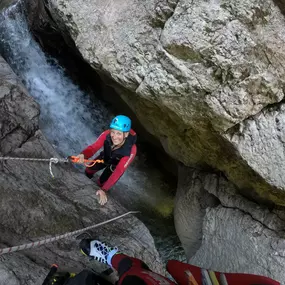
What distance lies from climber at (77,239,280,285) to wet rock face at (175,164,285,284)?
213cm

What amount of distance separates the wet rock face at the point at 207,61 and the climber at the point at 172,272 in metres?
1.52

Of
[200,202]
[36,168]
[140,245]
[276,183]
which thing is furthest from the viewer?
[200,202]

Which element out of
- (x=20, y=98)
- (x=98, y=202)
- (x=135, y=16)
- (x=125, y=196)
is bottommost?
(x=125, y=196)

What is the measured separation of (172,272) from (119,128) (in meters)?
1.84

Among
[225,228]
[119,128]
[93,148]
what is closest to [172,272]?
[119,128]

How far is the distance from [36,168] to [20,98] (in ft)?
4.27

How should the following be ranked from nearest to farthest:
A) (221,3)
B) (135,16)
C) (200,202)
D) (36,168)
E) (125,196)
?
(221,3), (135,16), (36,168), (200,202), (125,196)

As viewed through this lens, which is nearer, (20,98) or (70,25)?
(70,25)

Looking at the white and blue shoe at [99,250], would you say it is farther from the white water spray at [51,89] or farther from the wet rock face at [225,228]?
the white water spray at [51,89]

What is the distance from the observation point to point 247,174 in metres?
4.78

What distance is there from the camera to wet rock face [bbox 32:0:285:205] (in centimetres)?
358

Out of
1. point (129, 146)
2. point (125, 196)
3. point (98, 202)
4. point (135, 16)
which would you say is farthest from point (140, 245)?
point (135, 16)

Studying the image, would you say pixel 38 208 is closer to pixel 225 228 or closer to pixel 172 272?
pixel 172 272

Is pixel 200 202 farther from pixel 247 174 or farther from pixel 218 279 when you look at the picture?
pixel 218 279
